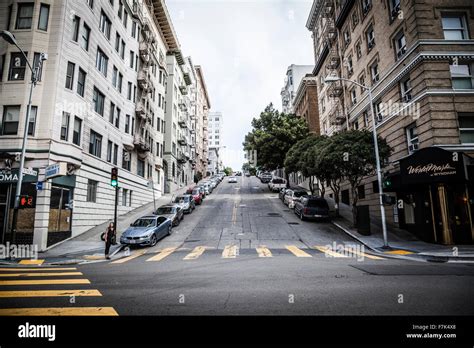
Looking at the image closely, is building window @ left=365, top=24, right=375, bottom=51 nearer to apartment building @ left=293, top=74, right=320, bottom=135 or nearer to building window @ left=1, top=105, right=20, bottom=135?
apartment building @ left=293, top=74, right=320, bottom=135

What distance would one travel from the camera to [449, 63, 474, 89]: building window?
17.1 meters

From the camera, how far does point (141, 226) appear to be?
17.0 m

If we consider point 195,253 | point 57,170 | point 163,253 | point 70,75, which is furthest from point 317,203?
point 70,75

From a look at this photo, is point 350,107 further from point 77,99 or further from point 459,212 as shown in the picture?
point 77,99

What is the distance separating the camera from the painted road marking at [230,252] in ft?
40.4

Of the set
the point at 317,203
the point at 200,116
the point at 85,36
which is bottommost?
the point at 317,203

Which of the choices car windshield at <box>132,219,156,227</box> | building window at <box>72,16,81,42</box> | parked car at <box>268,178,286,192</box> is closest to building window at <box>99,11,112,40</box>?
building window at <box>72,16,81,42</box>

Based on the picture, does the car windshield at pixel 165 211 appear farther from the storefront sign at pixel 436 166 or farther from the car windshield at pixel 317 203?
the storefront sign at pixel 436 166

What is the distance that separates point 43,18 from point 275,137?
3031cm

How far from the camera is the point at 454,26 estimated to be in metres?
18.0

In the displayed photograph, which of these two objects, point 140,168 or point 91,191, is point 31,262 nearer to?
point 91,191

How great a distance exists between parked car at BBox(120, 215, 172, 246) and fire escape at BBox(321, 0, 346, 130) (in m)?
22.4
